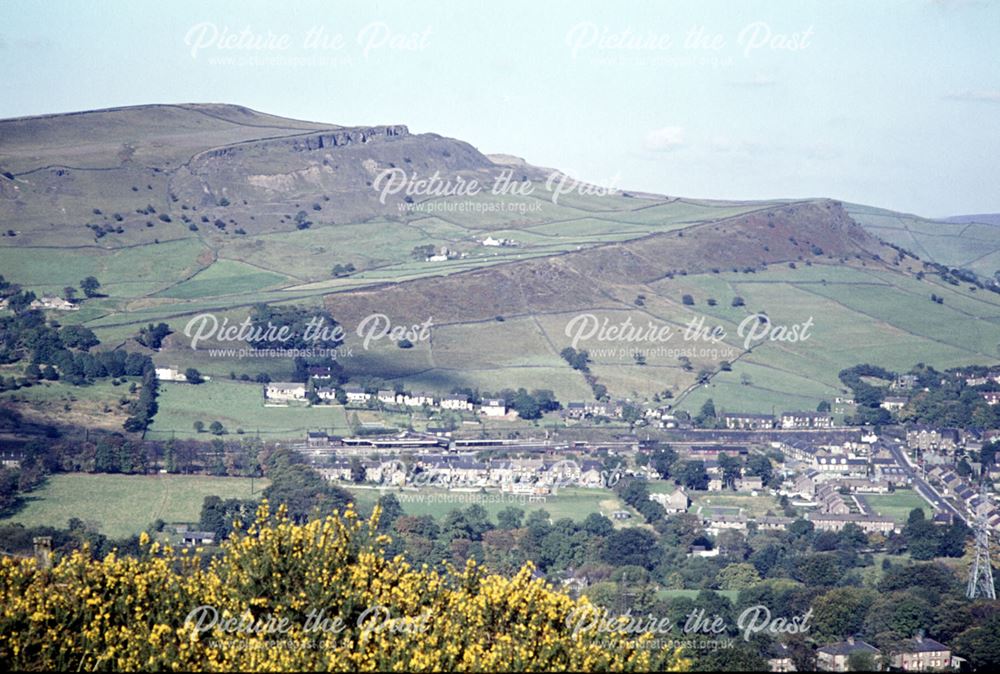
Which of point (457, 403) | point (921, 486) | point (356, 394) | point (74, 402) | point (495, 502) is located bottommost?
point (495, 502)

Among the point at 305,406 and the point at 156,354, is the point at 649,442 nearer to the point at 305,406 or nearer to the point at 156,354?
the point at 305,406

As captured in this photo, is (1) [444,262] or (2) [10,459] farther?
(1) [444,262]

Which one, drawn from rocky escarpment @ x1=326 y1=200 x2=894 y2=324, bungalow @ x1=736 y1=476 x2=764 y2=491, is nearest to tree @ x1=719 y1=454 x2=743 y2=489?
bungalow @ x1=736 y1=476 x2=764 y2=491

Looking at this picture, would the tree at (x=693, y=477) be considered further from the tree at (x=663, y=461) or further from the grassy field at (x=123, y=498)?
the grassy field at (x=123, y=498)

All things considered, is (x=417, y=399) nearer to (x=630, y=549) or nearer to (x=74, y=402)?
(x=74, y=402)

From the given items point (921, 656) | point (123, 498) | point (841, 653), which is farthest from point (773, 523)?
point (123, 498)

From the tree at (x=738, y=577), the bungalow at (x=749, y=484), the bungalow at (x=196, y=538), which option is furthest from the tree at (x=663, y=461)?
the bungalow at (x=196, y=538)

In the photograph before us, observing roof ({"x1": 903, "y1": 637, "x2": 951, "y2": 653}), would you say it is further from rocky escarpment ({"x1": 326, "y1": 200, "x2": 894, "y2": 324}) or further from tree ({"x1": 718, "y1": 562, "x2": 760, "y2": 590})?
rocky escarpment ({"x1": 326, "y1": 200, "x2": 894, "y2": 324})
